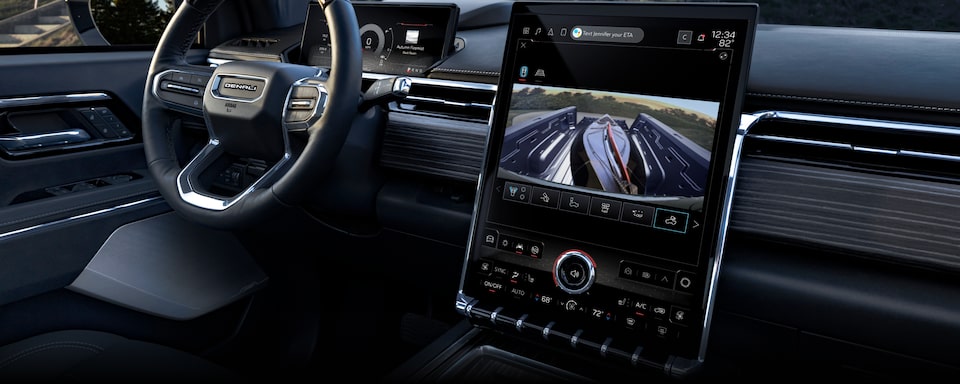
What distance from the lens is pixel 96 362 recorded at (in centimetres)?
162

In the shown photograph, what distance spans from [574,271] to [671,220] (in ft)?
0.64

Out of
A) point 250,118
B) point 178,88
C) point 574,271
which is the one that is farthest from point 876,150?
point 178,88

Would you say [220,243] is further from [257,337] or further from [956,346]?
[956,346]

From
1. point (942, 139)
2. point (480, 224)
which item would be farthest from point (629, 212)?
point (942, 139)

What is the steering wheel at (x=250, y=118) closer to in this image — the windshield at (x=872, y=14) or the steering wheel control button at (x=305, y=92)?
the steering wheel control button at (x=305, y=92)

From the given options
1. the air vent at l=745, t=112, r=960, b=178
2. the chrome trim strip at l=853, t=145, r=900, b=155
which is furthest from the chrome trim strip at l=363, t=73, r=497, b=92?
the chrome trim strip at l=853, t=145, r=900, b=155

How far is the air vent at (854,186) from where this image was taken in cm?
122

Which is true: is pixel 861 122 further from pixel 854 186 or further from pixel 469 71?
pixel 469 71

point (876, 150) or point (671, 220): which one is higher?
point (876, 150)

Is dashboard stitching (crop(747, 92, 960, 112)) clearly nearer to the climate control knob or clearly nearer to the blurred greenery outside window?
the climate control knob

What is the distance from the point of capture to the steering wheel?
1.45 m

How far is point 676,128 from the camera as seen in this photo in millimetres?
1249

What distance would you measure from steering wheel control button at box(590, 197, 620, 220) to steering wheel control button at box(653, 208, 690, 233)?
7 cm

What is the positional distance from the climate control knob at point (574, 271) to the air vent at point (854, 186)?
0.29m
